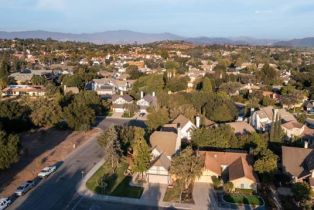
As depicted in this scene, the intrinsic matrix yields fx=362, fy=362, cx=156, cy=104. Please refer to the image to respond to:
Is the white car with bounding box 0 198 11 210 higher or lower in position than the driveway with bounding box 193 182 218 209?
higher

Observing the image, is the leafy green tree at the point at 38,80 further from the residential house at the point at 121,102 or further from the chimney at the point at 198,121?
the chimney at the point at 198,121

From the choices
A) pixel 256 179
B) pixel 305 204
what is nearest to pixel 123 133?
pixel 256 179

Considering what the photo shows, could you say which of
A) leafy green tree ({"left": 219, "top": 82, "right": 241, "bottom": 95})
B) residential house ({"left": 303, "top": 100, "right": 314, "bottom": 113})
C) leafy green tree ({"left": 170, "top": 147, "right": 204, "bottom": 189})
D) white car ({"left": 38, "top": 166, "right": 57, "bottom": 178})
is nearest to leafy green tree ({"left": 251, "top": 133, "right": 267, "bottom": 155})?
leafy green tree ({"left": 170, "top": 147, "right": 204, "bottom": 189})

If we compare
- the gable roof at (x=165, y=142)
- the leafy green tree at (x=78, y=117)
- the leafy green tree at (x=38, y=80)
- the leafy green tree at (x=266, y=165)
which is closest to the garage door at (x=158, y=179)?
the gable roof at (x=165, y=142)

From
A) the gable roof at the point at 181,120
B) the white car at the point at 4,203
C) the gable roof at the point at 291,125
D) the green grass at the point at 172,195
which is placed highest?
the gable roof at the point at 181,120

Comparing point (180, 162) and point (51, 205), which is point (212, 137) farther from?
point (51, 205)

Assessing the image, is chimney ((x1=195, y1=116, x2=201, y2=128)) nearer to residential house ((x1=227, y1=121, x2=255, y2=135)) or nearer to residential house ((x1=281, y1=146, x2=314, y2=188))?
residential house ((x1=227, y1=121, x2=255, y2=135))
